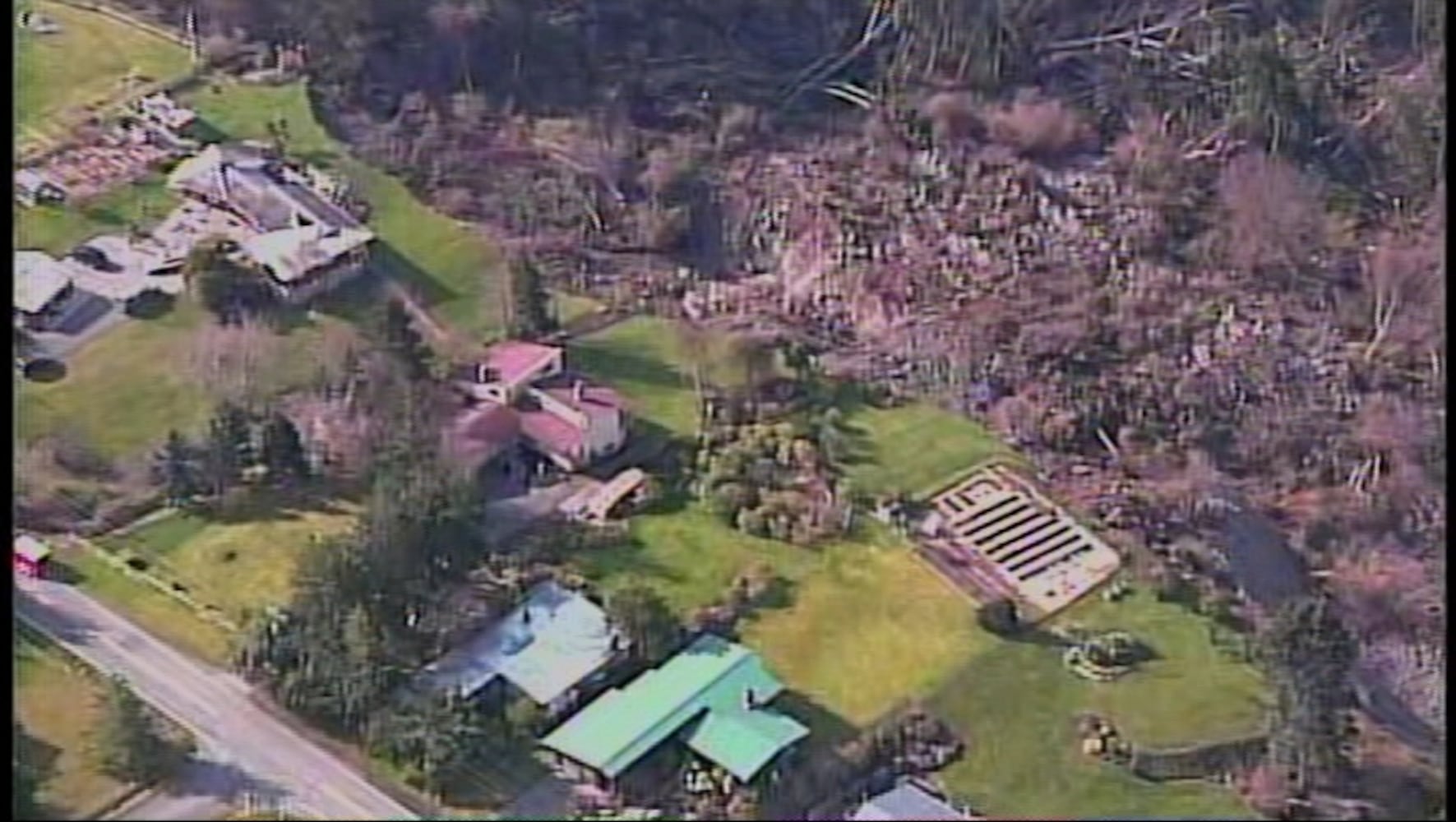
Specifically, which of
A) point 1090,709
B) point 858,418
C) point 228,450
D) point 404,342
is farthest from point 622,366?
point 1090,709

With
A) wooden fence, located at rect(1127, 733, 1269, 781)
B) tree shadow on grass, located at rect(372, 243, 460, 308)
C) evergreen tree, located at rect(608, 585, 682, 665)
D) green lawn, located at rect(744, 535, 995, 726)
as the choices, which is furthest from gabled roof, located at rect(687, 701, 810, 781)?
tree shadow on grass, located at rect(372, 243, 460, 308)

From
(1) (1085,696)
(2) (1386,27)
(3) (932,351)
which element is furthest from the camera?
(2) (1386,27)

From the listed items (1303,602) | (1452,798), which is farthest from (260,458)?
(1452,798)

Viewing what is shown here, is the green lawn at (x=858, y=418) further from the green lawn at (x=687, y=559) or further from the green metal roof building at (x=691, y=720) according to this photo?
the green metal roof building at (x=691, y=720)

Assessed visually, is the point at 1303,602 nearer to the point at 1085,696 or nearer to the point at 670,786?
the point at 1085,696

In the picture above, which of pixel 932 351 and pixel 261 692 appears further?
pixel 932 351
